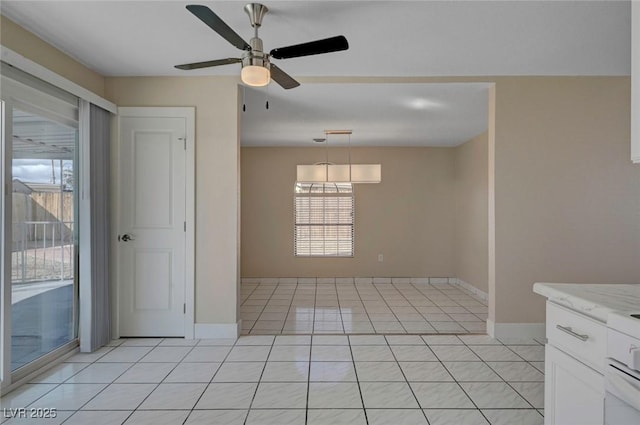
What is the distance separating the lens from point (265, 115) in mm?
4617

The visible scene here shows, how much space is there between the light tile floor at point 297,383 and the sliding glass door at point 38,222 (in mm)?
343

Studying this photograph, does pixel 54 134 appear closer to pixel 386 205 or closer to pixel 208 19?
pixel 208 19

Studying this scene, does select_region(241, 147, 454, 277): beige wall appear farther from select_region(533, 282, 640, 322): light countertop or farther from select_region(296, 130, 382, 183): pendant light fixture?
select_region(533, 282, 640, 322): light countertop

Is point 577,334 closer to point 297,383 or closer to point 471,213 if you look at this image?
point 297,383

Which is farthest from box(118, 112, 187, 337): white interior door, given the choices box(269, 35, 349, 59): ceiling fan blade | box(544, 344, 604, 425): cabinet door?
box(544, 344, 604, 425): cabinet door

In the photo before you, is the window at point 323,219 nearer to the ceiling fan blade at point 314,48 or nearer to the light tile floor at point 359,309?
the light tile floor at point 359,309

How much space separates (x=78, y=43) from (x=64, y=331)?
7.66 ft

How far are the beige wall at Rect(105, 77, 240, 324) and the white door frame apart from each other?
48 mm

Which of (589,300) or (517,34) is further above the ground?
(517,34)

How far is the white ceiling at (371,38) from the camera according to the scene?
236 centimetres

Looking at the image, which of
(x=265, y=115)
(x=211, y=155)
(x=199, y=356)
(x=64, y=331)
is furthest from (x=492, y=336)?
(x=64, y=331)

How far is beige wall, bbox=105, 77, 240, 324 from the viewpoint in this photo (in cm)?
353

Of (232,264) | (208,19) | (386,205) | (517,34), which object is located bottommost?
(232,264)

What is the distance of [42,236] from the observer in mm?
2830
